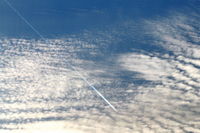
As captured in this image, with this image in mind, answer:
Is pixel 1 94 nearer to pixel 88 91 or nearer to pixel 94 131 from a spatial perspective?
pixel 88 91

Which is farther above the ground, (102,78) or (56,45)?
(56,45)

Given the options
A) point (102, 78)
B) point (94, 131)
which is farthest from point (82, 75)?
point (94, 131)

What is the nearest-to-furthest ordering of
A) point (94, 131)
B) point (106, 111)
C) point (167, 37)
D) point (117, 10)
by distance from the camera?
point (94, 131) < point (106, 111) < point (167, 37) < point (117, 10)

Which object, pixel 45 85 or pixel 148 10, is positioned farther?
pixel 148 10

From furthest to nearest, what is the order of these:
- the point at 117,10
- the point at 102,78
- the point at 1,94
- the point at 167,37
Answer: the point at 117,10, the point at 167,37, the point at 102,78, the point at 1,94

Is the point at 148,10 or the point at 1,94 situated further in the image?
the point at 148,10

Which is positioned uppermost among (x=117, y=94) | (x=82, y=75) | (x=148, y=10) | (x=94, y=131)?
(x=148, y=10)

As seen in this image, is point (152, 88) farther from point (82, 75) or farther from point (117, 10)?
point (117, 10)

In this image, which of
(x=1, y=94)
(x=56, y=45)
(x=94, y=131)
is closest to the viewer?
(x=94, y=131)

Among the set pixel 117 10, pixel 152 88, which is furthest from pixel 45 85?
pixel 117 10
